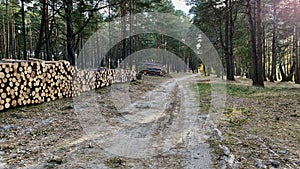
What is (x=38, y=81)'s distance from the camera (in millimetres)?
7359

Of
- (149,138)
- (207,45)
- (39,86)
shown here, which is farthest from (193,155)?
(207,45)

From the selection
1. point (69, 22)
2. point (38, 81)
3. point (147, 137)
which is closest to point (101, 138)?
point (147, 137)

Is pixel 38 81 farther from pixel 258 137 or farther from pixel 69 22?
pixel 258 137

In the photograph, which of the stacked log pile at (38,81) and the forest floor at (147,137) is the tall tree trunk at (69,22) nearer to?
the stacked log pile at (38,81)

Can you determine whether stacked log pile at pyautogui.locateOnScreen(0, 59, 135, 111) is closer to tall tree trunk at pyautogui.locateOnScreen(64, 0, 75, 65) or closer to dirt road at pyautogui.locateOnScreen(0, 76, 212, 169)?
dirt road at pyautogui.locateOnScreen(0, 76, 212, 169)

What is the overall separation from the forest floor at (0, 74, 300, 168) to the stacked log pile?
352 mm

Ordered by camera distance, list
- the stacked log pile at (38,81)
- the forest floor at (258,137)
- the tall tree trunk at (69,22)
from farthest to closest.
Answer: the tall tree trunk at (69,22) < the stacked log pile at (38,81) < the forest floor at (258,137)

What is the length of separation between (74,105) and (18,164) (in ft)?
14.1

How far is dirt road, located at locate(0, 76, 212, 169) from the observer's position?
358cm

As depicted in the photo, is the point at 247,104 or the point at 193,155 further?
the point at 247,104

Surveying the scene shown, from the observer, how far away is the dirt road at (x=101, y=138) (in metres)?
3.58

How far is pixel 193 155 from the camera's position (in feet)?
12.5

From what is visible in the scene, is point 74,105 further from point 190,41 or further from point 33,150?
point 190,41

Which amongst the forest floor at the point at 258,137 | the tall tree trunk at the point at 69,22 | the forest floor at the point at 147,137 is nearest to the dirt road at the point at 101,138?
the forest floor at the point at 147,137
